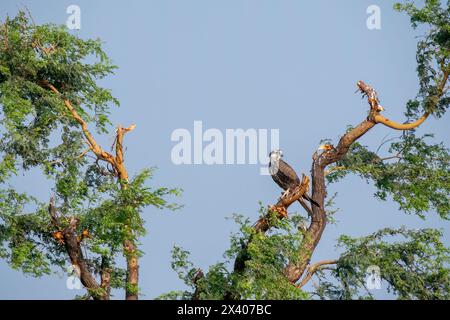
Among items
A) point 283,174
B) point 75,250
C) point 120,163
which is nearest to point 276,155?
point 283,174

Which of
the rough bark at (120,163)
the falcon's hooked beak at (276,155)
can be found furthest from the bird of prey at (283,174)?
the rough bark at (120,163)

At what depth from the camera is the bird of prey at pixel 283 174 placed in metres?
24.0

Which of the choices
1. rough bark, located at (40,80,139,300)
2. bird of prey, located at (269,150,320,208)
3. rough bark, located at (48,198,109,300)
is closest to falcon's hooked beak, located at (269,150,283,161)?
bird of prey, located at (269,150,320,208)

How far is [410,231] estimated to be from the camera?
24.3 m

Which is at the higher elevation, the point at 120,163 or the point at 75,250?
the point at 120,163

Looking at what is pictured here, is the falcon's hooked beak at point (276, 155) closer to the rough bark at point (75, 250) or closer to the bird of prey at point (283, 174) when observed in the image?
the bird of prey at point (283, 174)

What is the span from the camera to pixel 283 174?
2411 cm

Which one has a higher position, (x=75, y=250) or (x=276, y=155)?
(x=276, y=155)

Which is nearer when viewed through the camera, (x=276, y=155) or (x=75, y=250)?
(x=75, y=250)

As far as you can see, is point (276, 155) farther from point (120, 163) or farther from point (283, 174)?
point (120, 163)
